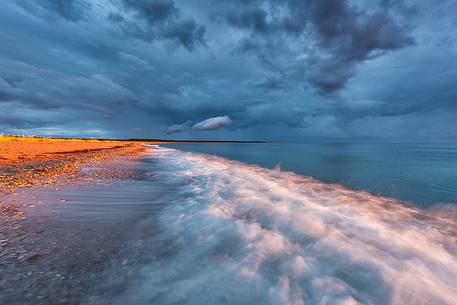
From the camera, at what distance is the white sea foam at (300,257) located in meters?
3.84

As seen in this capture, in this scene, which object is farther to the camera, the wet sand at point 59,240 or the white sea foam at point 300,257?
the white sea foam at point 300,257

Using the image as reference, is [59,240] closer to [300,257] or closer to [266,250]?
[266,250]

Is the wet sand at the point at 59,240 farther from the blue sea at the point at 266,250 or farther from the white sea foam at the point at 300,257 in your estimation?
the white sea foam at the point at 300,257

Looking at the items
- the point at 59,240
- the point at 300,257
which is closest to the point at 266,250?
the point at 300,257

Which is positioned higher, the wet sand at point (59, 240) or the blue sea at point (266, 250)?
the wet sand at point (59, 240)

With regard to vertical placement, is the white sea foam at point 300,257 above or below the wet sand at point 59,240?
below

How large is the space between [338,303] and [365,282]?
933 mm

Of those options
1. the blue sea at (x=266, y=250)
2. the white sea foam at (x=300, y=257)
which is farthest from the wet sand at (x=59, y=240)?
the white sea foam at (x=300, y=257)

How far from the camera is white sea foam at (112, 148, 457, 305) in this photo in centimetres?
384

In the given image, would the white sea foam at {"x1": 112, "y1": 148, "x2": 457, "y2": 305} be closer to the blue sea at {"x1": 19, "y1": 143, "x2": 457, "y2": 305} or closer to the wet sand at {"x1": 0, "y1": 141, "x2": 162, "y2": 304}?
the blue sea at {"x1": 19, "y1": 143, "x2": 457, "y2": 305}

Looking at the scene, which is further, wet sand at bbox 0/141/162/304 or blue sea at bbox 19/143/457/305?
blue sea at bbox 19/143/457/305

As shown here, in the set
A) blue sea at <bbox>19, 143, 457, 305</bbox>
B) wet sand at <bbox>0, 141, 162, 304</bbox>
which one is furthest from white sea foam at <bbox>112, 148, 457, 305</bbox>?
wet sand at <bbox>0, 141, 162, 304</bbox>

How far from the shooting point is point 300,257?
5098 millimetres

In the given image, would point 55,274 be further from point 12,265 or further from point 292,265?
point 292,265
